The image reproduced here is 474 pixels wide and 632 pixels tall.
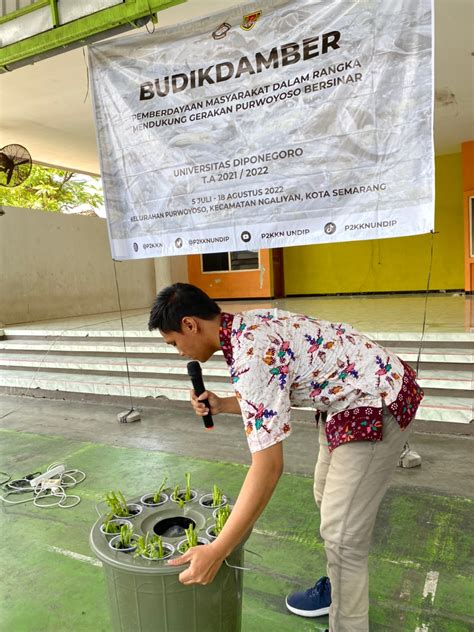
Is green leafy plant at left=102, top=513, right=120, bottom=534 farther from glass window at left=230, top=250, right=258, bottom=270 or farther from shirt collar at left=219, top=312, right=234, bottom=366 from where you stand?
glass window at left=230, top=250, right=258, bottom=270

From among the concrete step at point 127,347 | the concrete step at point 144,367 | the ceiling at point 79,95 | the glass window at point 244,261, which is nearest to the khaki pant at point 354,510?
the concrete step at point 144,367

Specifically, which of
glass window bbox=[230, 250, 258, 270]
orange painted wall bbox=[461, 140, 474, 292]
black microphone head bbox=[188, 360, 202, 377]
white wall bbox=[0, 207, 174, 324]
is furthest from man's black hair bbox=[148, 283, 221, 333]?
glass window bbox=[230, 250, 258, 270]

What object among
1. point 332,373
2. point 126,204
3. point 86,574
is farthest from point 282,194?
point 86,574

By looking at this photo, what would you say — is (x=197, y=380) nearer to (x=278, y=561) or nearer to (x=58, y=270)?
(x=278, y=561)

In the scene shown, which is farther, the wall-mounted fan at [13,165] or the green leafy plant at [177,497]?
the wall-mounted fan at [13,165]

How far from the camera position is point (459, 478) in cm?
319

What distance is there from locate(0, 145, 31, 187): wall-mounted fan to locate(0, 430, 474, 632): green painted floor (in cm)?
441

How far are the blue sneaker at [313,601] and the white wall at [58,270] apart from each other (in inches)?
309

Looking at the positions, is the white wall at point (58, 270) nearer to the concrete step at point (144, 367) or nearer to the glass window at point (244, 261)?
the glass window at point (244, 261)

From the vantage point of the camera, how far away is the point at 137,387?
5.40 meters

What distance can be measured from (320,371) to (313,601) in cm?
116

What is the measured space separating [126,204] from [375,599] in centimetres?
229

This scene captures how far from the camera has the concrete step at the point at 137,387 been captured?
3.95 metres

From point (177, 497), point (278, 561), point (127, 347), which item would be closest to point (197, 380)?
point (177, 497)
